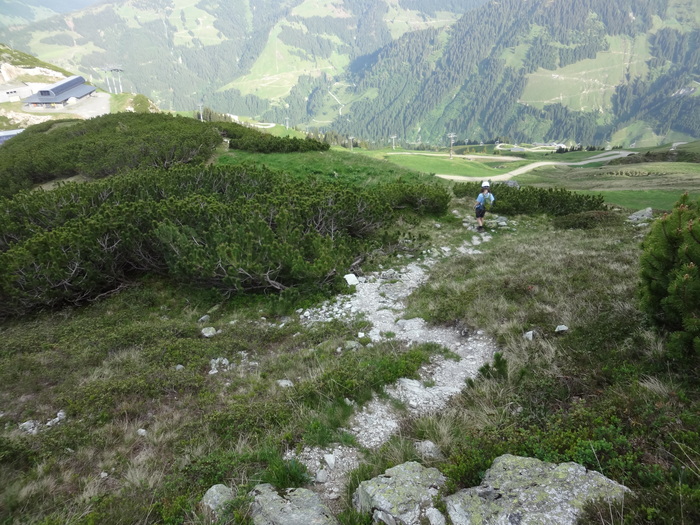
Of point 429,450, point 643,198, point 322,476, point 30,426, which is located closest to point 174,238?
point 30,426

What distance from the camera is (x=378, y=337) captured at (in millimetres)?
8664

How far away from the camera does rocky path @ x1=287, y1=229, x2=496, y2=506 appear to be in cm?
465

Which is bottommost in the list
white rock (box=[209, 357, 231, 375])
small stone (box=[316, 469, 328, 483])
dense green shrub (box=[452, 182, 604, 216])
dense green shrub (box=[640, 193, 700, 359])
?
white rock (box=[209, 357, 231, 375])

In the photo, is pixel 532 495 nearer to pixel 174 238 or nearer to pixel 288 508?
pixel 288 508

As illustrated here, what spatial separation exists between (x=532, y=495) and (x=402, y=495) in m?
1.17

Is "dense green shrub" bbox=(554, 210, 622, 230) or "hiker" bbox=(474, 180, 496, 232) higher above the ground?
"hiker" bbox=(474, 180, 496, 232)

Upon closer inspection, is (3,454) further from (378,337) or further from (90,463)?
(378,337)

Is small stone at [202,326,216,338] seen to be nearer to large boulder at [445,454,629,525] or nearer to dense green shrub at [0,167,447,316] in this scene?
dense green shrub at [0,167,447,316]

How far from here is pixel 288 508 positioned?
3623mm

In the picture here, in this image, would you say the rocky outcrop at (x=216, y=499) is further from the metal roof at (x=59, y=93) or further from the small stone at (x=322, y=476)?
the metal roof at (x=59, y=93)

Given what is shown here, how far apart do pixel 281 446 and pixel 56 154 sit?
Result: 121ft

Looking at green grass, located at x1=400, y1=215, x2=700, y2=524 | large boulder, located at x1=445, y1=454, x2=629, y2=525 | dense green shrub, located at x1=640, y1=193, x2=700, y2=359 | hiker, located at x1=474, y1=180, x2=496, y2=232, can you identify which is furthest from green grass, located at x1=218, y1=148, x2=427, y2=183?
large boulder, located at x1=445, y1=454, x2=629, y2=525

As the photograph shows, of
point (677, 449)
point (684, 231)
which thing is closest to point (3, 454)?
point (677, 449)

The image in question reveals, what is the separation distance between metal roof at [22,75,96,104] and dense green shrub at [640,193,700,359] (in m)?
150
